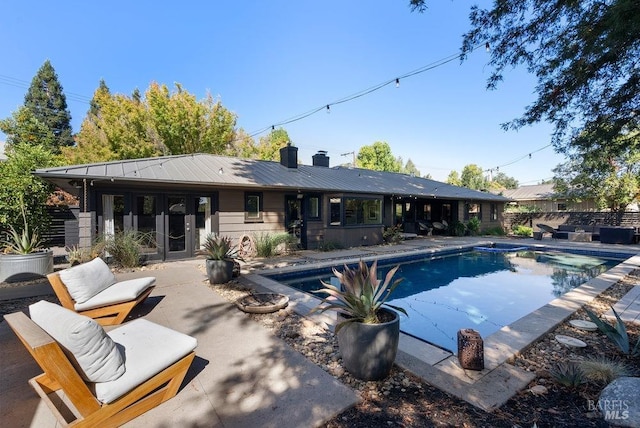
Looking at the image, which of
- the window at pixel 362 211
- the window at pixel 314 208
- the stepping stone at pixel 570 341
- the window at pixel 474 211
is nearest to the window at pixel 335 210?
the window at pixel 362 211

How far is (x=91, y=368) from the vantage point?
6.61 ft

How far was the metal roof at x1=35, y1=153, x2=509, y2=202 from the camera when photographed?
757 centimetres

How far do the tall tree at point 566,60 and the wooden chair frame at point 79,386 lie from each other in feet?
18.7

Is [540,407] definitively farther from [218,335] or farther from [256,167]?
[256,167]

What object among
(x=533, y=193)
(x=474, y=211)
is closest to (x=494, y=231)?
(x=474, y=211)

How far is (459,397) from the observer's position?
241cm

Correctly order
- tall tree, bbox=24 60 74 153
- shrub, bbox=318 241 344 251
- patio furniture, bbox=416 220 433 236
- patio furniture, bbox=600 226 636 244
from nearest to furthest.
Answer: shrub, bbox=318 241 344 251, patio furniture, bbox=600 226 636 244, patio furniture, bbox=416 220 433 236, tall tree, bbox=24 60 74 153

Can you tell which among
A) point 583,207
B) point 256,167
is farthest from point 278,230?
point 583,207

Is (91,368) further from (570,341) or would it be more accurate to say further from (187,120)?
(187,120)

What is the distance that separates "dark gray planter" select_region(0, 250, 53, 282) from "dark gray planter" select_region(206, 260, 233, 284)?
3880mm

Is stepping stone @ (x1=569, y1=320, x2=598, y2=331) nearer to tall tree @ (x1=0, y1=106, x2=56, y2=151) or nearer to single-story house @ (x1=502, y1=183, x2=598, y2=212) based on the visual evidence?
tall tree @ (x1=0, y1=106, x2=56, y2=151)

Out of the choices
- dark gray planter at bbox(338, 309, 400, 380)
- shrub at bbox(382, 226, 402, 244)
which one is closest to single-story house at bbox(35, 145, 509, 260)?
shrub at bbox(382, 226, 402, 244)

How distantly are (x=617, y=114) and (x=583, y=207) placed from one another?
2673cm

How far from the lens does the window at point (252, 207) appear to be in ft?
33.7
